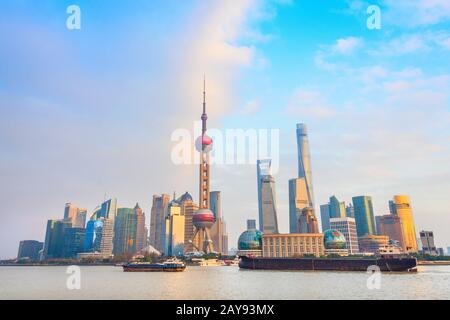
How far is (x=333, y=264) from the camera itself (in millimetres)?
122250

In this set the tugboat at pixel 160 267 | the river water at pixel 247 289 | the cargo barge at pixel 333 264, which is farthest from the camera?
the tugboat at pixel 160 267

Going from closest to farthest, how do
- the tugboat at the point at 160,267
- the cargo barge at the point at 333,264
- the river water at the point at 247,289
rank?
the river water at the point at 247,289 < the cargo barge at the point at 333,264 < the tugboat at the point at 160,267

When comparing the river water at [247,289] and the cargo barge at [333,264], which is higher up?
the cargo barge at [333,264]

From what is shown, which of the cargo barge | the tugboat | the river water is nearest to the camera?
the river water

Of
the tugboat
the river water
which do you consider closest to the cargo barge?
the tugboat

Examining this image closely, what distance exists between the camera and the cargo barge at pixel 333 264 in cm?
10781

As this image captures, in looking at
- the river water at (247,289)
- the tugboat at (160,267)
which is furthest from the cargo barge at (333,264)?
the river water at (247,289)

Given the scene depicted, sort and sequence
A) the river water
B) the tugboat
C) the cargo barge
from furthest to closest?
1. the tugboat
2. the cargo barge
3. the river water

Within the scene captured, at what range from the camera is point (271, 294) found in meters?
50.3

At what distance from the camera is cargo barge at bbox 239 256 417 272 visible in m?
108

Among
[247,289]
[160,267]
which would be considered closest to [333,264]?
[160,267]

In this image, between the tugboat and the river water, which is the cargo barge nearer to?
the tugboat

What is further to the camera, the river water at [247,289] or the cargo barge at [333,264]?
the cargo barge at [333,264]

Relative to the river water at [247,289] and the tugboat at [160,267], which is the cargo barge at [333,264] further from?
the river water at [247,289]
